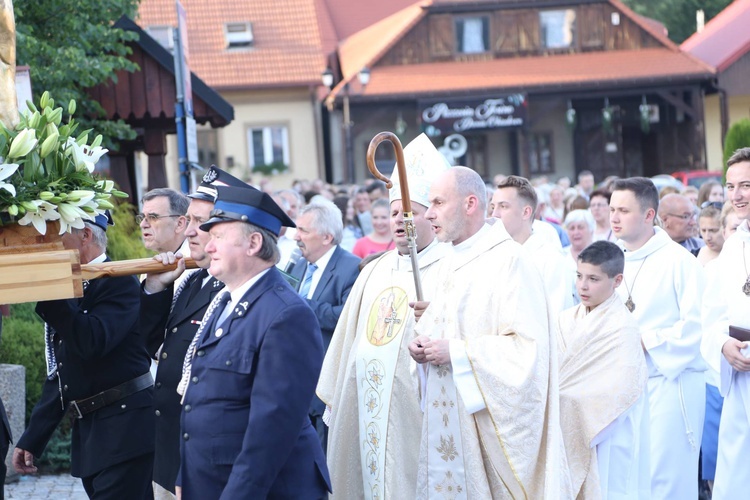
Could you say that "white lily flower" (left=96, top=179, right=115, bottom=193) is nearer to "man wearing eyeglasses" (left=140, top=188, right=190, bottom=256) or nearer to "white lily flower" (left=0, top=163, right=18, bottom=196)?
"white lily flower" (left=0, top=163, right=18, bottom=196)

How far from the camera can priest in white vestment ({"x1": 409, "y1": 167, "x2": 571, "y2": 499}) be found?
5.29m

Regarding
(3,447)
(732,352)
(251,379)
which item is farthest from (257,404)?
(732,352)

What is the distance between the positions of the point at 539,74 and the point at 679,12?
59.2 feet

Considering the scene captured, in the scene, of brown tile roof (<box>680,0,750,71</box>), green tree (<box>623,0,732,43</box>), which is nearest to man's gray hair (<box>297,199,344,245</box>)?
brown tile roof (<box>680,0,750,71</box>)

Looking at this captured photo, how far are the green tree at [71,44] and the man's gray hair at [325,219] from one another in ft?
13.6

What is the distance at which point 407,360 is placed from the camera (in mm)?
6062

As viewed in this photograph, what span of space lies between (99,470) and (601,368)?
9.45 feet


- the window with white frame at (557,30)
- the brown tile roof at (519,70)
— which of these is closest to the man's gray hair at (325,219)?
the brown tile roof at (519,70)

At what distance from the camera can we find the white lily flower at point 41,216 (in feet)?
14.7

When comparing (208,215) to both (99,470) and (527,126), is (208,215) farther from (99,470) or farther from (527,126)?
(527,126)

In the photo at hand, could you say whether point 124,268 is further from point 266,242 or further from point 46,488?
point 46,488

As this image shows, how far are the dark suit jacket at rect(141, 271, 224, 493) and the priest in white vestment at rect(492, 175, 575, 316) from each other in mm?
3185

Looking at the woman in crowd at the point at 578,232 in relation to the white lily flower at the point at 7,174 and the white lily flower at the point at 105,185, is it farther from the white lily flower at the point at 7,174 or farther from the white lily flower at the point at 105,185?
the white lily flower at the point at 7,174

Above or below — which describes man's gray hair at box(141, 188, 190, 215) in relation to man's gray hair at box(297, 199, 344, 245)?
above
